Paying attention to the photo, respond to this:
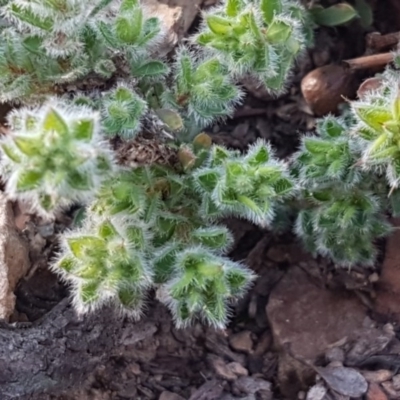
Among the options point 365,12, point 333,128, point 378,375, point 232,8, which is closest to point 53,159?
point 232,8

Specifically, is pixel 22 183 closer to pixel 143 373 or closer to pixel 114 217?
pixel 114 217

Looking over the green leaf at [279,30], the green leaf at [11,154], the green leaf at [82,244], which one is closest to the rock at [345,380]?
the green leaf at [82,244]

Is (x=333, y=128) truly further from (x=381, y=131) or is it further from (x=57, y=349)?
(x=57, y=349)

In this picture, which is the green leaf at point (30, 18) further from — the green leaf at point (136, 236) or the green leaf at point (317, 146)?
the green leaf at point (317, 146)

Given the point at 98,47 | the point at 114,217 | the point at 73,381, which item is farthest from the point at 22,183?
the point at 73,381

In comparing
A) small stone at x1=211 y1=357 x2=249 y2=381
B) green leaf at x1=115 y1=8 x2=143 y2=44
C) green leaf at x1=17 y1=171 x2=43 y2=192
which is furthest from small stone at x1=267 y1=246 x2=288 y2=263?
green leaf at x1=17 y1=171 x2=43 y2=192

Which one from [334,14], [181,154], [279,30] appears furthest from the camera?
[334,14]

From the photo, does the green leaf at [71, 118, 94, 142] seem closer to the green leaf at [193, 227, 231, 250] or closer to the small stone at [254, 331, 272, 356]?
the green leaf at [193, 227, 231, 250]
